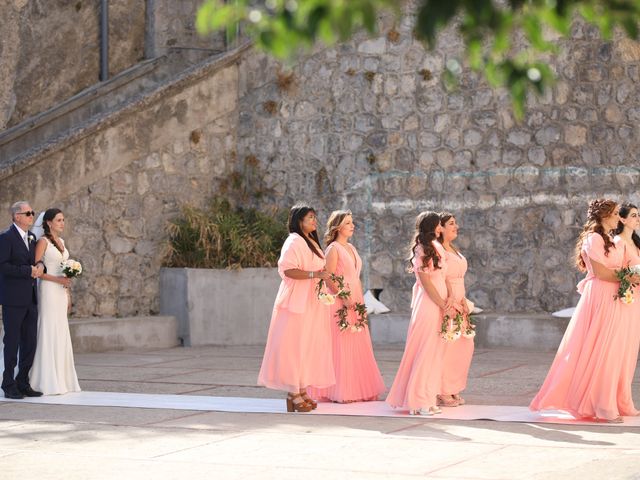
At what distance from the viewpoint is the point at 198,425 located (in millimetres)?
9664

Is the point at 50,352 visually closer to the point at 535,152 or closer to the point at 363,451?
the point at 363,451

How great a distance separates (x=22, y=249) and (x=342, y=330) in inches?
125

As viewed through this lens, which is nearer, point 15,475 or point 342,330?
point 15,475

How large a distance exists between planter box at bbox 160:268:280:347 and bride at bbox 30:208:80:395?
16.0 feet

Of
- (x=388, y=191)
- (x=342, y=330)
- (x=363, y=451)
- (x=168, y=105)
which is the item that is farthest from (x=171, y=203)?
(x=363, y=451)

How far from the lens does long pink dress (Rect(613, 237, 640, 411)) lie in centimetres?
982

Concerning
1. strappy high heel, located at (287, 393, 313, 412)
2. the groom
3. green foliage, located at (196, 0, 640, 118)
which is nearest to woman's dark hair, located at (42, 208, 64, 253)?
the groom

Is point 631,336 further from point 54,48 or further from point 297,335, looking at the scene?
point 54,48

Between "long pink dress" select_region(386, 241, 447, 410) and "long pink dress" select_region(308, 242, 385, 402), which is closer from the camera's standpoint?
"long pink dress" select_region(386, 241, 447, 410)

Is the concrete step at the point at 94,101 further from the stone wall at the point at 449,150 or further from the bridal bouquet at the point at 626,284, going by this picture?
the bridal bouquet at the point at 626,284

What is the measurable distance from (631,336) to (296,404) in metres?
2.83

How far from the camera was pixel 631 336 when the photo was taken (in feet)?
32.4

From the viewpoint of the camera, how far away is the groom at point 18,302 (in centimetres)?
1159

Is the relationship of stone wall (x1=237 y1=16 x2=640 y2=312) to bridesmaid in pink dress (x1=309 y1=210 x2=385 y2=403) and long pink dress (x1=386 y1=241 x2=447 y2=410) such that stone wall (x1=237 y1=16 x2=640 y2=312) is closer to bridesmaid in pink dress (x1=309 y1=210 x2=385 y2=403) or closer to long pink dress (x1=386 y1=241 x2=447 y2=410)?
bridesmaid in pink dress (x1=309 y1=210 x2=385 y2=403)
